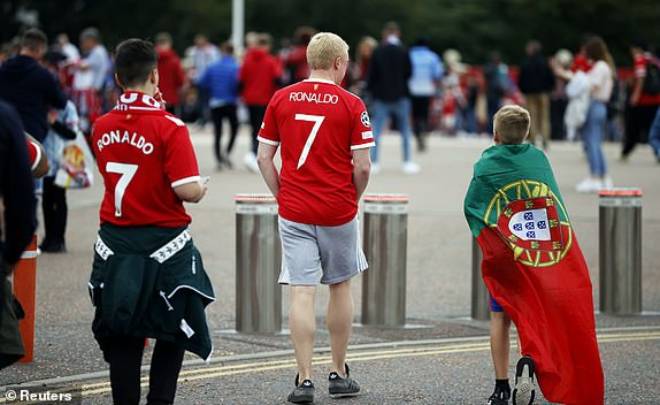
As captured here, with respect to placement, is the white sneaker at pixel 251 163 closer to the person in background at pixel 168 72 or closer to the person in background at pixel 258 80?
the person in background at pixel 258 80

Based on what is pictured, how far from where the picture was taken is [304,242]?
7.47 meters

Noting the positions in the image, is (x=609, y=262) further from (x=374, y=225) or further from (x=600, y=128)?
(x=600, y=128)

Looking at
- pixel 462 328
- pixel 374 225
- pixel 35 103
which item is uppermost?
pixel 35 103

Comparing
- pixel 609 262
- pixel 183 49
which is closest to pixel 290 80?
pixel 609 262

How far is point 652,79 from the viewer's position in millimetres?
22172

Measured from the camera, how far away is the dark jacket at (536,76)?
87.0 feet

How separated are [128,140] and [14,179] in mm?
902

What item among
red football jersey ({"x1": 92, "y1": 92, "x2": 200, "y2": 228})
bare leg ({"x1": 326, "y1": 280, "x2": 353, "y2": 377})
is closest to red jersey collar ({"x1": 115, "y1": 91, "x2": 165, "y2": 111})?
red football jersey ({"x1": 92, "y1": 92, "x2": 200, "y2": 228})

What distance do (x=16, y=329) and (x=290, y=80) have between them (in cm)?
1831

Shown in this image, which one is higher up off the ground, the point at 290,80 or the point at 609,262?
the point at 290,80

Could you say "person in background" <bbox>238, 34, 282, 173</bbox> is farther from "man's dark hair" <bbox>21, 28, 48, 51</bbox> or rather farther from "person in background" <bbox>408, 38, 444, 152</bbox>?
"man's dark hair" <bbox>21, 28, 48, 51</bbox>

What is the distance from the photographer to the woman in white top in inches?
698

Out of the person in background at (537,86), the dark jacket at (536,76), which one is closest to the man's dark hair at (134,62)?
the person in background at (537,86)

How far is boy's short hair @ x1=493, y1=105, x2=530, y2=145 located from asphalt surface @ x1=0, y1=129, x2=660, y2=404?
138 cm
